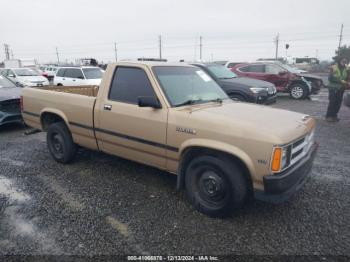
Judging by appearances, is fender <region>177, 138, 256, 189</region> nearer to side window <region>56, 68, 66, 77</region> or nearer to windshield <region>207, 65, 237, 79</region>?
windshield <region>207, 65, 237, 79</region>

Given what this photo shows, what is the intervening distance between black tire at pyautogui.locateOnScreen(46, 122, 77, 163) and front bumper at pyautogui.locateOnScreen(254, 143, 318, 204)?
3.34 meters

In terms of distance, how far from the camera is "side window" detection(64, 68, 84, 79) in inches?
618

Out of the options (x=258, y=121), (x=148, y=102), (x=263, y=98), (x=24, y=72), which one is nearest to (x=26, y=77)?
(x=24, y=72)

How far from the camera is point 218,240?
10.0ft

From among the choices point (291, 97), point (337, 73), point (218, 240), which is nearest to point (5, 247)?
point (218, 240)

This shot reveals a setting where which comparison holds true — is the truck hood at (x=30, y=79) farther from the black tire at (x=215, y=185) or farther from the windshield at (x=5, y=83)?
the black tire at (x=215, y=185)

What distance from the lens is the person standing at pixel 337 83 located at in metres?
8.61

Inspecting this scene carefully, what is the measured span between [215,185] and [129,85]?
186 centimetres

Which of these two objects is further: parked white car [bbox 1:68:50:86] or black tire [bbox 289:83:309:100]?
parked white car [bbox 1:68:50:86]

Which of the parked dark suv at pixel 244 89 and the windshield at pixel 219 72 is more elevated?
the windshield at pixel 219 72

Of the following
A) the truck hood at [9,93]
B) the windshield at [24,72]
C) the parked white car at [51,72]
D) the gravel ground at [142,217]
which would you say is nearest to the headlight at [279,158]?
the gravel ground at [142,217]

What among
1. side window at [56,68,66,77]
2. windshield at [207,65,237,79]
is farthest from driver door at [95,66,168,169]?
side window at [56,68,66,77]

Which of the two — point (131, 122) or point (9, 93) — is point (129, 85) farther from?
point (9, 93)

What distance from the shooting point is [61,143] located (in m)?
5.11
